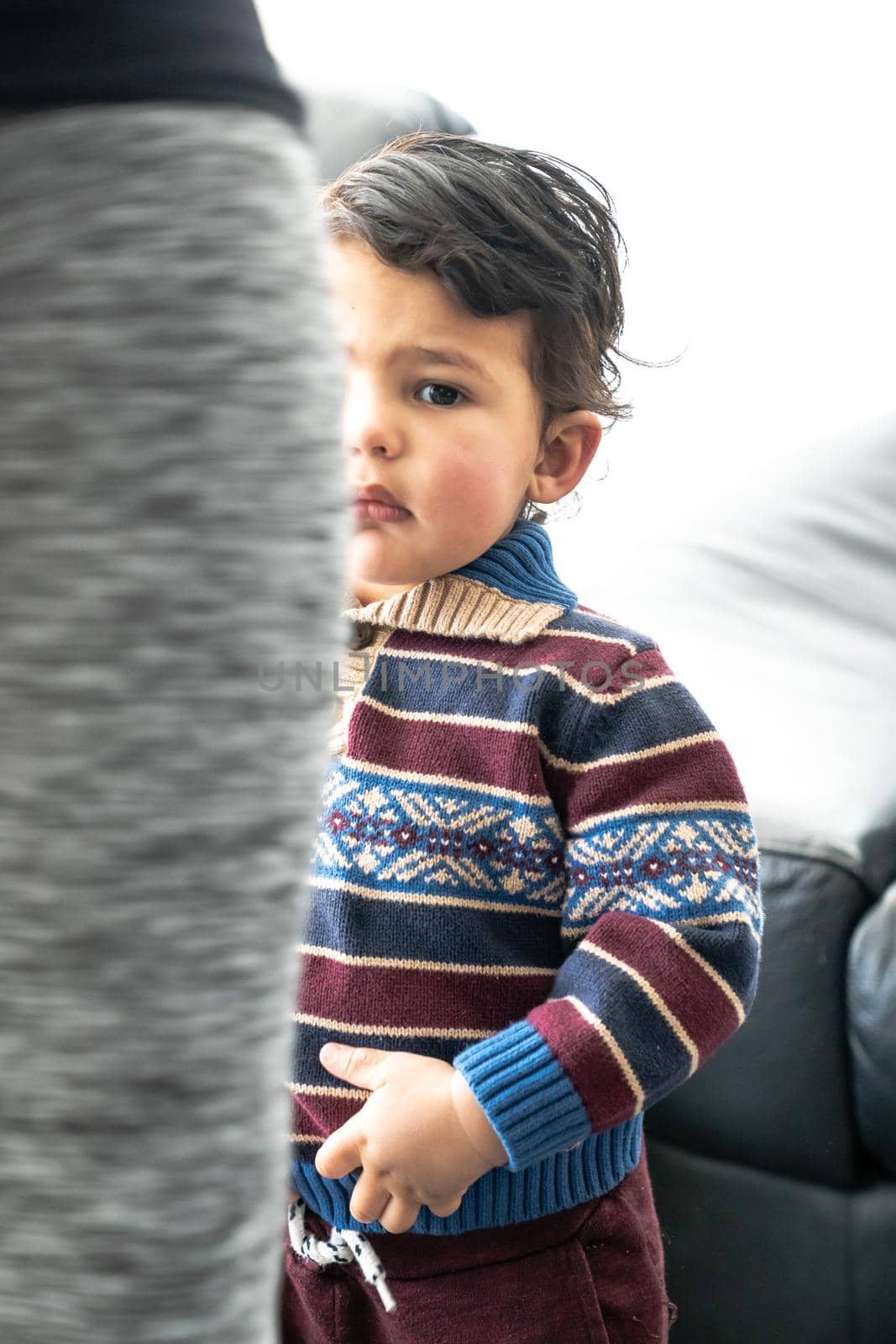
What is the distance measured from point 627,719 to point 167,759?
48cm

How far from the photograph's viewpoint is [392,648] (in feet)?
2.65

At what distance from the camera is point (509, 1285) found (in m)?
0.74

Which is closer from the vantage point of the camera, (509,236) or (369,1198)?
(369,1198)

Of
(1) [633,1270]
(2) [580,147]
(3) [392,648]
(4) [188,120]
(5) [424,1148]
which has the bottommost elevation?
(1) [633,1270]

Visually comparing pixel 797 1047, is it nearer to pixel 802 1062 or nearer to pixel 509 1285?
pixel 802 1062

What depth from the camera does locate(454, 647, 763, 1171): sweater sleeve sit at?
67 centimetres

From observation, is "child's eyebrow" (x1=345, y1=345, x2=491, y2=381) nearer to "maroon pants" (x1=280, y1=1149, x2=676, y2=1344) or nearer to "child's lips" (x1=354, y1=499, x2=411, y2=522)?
"child's lips" (x1=354, y1=499, x2=411, y2=522)

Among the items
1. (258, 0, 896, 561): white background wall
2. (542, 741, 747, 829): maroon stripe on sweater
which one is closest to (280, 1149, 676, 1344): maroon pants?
(542, 741, 747, 829): maroon stripe on sweater

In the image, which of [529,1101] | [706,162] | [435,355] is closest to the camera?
[529,1101]

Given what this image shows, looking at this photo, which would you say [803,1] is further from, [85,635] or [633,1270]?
[85,635]

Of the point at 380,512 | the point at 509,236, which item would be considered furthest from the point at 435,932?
the point at 509,236

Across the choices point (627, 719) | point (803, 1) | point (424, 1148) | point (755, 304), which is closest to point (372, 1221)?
point (424, 1148)

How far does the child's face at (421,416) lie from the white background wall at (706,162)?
777mm

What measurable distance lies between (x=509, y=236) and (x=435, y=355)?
0.09 m
